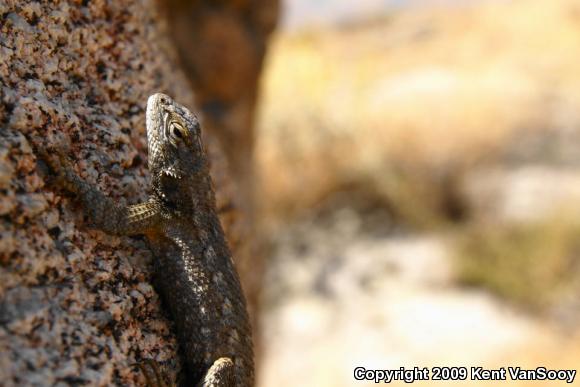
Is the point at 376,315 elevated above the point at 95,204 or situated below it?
above

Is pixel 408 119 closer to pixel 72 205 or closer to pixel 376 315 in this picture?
pixel 376 315

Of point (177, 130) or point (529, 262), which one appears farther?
point (529, 262)

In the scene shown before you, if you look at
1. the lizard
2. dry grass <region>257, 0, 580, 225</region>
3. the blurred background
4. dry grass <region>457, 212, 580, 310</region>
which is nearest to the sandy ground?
the blurred background

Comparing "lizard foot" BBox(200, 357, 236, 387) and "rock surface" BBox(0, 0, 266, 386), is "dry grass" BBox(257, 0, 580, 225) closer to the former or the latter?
"rock surface" BBox(0, 0, 266, 386)

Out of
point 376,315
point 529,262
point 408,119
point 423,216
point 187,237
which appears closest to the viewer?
point 187,237

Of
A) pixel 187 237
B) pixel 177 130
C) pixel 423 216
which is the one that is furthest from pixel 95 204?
pixel 423 216

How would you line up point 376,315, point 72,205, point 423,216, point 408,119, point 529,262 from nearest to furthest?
point 72,205
point 376,315
point 529,262
point 423,216
point 408,119

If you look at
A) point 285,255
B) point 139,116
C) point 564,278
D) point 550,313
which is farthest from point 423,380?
point 139,116
